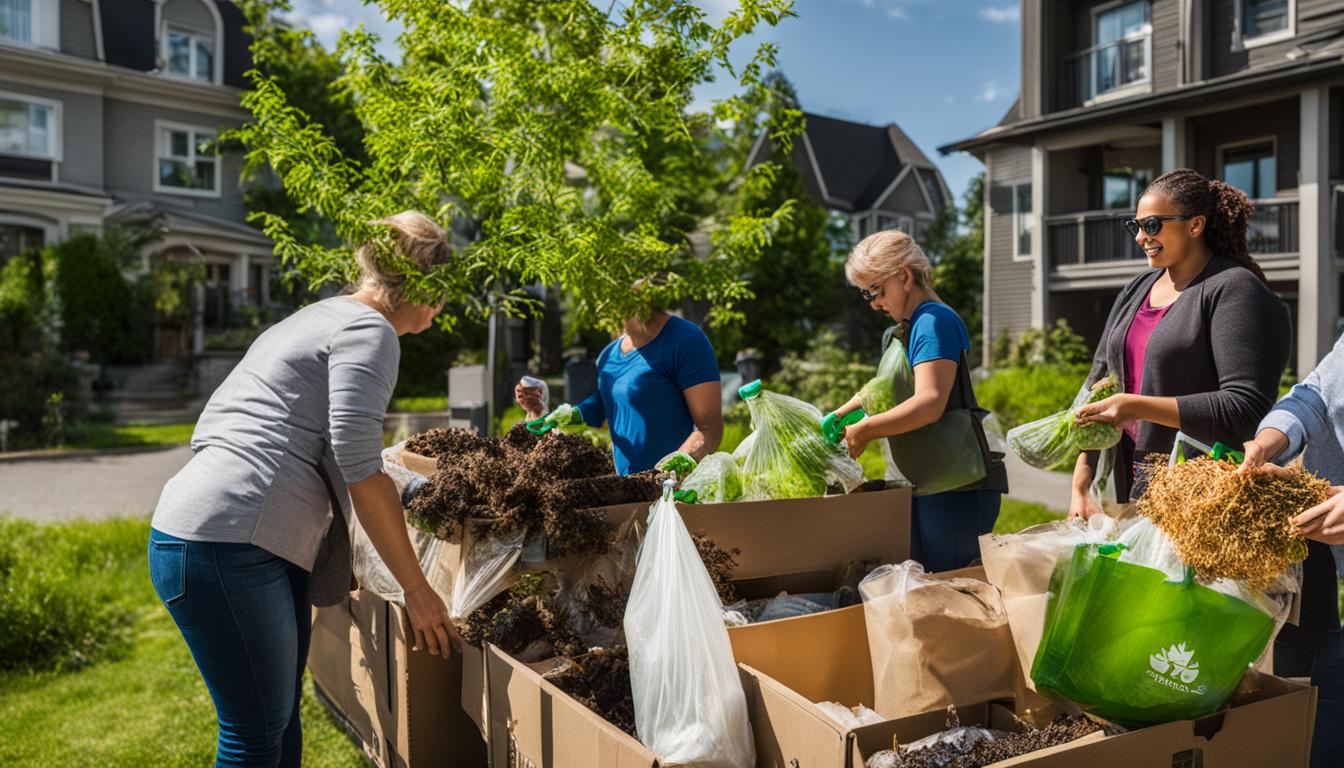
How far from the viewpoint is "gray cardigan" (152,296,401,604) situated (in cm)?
206

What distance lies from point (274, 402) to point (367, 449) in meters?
0.27

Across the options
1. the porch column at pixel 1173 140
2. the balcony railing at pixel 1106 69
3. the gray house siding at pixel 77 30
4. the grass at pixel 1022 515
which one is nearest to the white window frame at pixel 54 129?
the gray house siding at pixel 77 30

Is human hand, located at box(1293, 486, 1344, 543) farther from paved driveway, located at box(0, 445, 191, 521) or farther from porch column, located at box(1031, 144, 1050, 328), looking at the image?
porch column, located at box(1031, 144, 1050, 328)

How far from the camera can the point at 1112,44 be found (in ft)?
54.8

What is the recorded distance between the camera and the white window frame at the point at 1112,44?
16.5 m

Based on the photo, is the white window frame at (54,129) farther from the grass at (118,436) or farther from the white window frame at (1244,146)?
the white window frame at (1244,146)

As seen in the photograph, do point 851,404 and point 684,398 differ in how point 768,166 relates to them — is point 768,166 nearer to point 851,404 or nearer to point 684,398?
point 684,398

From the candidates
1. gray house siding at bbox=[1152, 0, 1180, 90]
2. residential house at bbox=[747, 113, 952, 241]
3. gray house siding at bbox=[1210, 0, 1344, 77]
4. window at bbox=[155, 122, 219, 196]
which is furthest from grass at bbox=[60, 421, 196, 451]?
residential house at bbox=[747, 113, 952, 241]

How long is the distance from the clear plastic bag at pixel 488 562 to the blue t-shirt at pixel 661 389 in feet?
4.10

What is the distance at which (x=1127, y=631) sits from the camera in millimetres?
1665

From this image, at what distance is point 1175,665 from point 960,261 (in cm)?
2682

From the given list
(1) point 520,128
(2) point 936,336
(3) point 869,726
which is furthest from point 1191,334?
(1) point 520,128

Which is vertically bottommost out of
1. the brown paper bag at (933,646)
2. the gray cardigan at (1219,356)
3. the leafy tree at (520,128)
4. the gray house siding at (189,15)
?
the brown paper bag at (933,646)

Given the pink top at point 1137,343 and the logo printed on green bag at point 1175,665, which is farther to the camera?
the pink top at point 1137,343
